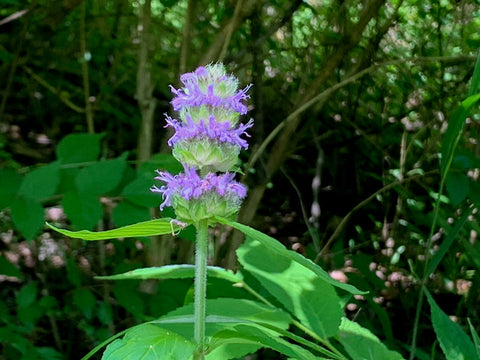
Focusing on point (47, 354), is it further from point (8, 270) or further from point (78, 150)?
point (78, 150)

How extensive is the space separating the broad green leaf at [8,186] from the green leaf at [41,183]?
18mm

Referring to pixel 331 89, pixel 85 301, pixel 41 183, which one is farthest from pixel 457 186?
pixel 85 301

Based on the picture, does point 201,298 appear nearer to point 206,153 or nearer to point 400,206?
point 206,153

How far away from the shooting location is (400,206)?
7.82ft

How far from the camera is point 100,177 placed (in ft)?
4.89

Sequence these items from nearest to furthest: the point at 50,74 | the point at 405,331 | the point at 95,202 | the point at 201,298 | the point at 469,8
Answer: the point at 201,298 < the point at 95,202 < the point at 405,331 < the point at 469,8 < the point at 50,74

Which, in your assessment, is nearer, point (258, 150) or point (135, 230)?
point (135, 230)

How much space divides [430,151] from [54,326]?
147 centimetres

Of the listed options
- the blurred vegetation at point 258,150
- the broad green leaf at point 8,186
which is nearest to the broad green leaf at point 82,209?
the blurred vegetation at point 258,150

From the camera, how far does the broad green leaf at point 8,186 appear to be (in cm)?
145

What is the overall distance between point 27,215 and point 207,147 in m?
0.80

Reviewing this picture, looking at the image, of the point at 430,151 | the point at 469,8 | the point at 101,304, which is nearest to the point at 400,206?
the point at 430,151

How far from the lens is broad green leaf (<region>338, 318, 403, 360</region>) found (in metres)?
1.06

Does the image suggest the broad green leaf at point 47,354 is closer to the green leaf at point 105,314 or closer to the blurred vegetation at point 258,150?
the blurred vegetation at point 258,150
